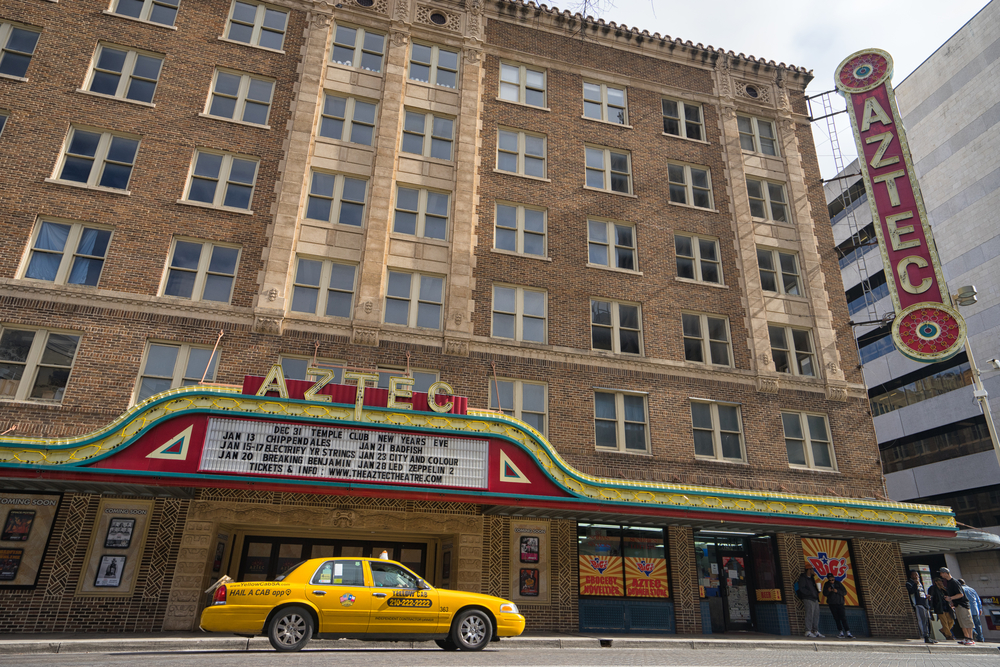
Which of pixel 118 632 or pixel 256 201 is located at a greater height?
pixel 256 201

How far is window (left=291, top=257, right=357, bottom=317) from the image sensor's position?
20.5m

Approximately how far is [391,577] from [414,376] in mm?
8895

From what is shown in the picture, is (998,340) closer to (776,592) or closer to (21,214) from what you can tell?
(776,592)

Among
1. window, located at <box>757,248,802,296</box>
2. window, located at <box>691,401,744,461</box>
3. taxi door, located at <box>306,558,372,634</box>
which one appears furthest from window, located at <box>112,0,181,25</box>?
window, located at <box>757,248,802,296</box>

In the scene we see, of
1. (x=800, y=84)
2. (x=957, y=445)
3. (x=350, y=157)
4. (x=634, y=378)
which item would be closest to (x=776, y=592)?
(x=634, y=378)

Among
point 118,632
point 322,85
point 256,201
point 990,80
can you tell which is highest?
point 990,80

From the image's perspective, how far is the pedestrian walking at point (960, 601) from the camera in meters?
18.4

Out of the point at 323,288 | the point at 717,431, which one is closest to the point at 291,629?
the point at 323,288

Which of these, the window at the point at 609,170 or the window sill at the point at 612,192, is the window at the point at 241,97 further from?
the window at the point at 609,170

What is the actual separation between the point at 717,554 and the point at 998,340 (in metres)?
27.6

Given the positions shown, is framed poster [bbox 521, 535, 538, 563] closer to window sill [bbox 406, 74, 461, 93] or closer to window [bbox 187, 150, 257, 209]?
window [bbox 187, 150, 257, 209]

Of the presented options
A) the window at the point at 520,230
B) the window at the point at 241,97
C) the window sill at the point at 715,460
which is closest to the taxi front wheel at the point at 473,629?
the window sill at the point at 715,460

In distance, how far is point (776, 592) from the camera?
827 inches

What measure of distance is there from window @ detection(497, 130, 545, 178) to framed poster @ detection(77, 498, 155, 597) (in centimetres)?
1691
